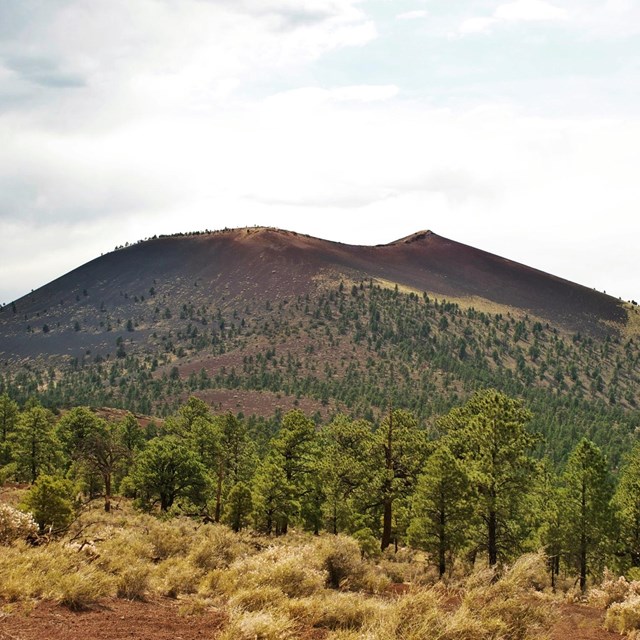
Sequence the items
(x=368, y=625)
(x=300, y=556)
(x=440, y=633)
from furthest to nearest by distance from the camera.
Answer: (x=300, y=556)
(x=368, y=625)
(x=440, y=633)

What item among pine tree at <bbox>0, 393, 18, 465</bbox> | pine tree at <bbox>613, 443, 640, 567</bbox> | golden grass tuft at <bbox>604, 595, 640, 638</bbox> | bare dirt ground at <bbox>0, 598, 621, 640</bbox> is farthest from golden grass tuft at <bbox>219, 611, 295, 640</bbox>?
pine tree at <bbox>0, 393, 18, 465</bbox>

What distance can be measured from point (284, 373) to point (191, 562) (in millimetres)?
141229

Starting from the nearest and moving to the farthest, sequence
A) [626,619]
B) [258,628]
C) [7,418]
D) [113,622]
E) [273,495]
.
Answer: [258,628], [113,622], [626,619], [273,495], [7,418]

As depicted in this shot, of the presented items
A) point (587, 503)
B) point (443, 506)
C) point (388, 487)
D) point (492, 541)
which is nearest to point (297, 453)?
point (388, 487)

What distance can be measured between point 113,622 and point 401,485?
24708 mm

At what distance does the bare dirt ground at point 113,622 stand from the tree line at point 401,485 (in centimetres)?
906

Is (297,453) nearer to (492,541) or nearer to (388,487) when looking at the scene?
(388,487)

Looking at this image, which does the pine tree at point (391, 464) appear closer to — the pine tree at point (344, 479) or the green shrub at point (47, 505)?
the pine tree at point (344, 479)

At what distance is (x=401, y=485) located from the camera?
33906mm

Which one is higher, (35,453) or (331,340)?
(331,340)

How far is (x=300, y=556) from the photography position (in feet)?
46.9

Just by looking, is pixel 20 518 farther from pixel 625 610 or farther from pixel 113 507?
pixel 113 507

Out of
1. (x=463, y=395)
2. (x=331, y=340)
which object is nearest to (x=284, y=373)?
(x=331, y=340)

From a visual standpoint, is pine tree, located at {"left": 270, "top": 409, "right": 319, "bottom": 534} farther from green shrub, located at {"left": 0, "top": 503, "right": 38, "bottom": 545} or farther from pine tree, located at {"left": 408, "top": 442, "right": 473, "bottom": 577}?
green shrub, located at {"left": 0, "top": 503, "right": 38, "bottom": 545}
